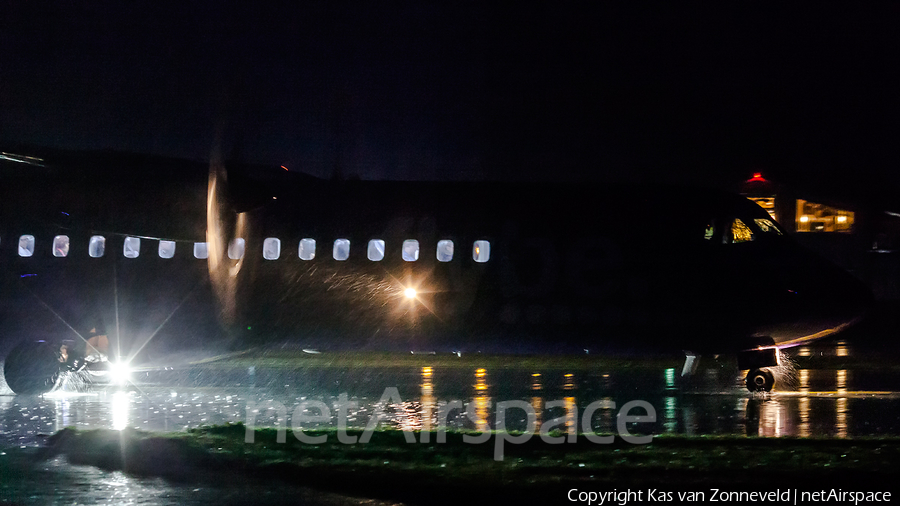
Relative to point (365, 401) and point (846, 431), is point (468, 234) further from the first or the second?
point (846, 431)

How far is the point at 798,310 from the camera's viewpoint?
12438mm

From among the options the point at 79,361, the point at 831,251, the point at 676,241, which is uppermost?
the point at 831,251

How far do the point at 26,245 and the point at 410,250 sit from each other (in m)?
7.07

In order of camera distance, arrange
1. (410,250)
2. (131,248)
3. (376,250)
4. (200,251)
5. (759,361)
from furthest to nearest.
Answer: (131,248)
(200,251)
(376,250)
(410,250)
(759,361)

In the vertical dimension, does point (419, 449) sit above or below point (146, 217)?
below

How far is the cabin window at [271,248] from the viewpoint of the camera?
1427 cm

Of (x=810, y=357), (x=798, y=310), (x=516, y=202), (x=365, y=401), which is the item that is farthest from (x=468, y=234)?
(x=810, y=357)

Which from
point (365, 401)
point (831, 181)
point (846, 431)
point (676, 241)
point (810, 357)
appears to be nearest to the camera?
point (846, 431)

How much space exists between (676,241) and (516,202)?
2.65m

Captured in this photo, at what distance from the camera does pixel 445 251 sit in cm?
1377

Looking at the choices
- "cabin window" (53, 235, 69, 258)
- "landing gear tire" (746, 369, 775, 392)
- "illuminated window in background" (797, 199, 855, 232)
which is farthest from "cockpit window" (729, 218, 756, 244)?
"illuminated window in background" (797, 199, 855, 232)

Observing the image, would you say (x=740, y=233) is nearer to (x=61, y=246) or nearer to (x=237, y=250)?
(x=237, y=250)

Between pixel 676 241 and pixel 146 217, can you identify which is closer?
pixel 676 241

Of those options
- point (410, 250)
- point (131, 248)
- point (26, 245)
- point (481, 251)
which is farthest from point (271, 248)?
point (26, 245)
